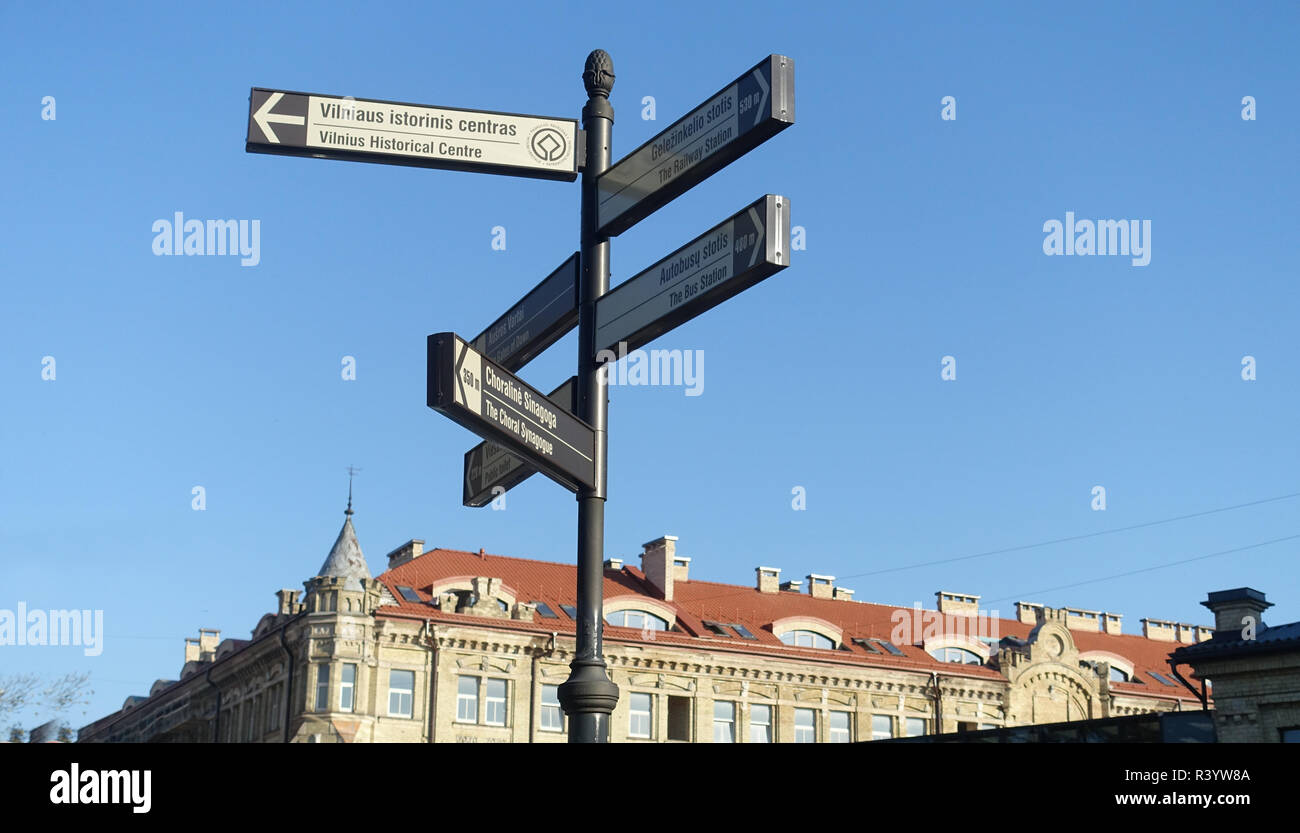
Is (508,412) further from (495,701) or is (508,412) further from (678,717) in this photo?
(678,717)

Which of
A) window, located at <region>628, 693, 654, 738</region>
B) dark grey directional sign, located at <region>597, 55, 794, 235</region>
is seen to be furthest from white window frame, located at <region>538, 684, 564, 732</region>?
dark grey directional sign, located at <region>597, 55, 794, 235</region>

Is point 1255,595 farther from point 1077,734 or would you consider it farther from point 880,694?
point 880,694

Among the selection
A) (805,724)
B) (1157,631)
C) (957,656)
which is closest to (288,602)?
(805,724)

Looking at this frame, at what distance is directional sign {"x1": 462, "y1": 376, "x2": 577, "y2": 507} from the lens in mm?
8648

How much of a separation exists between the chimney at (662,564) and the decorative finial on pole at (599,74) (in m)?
43.0

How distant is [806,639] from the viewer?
52250 mm

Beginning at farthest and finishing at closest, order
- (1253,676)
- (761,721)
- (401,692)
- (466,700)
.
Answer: (761,721) < (466,700) < (401,692) < (1253,676)

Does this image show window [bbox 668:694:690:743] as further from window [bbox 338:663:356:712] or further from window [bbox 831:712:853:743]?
window [bbox 338:663:356:712]

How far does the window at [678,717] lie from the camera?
48.9 meters

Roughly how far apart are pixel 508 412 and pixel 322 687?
37.9 meters

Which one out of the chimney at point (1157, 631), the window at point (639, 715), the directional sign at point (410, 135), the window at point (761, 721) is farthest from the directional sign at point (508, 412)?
the chimney at point (1157, 631)
